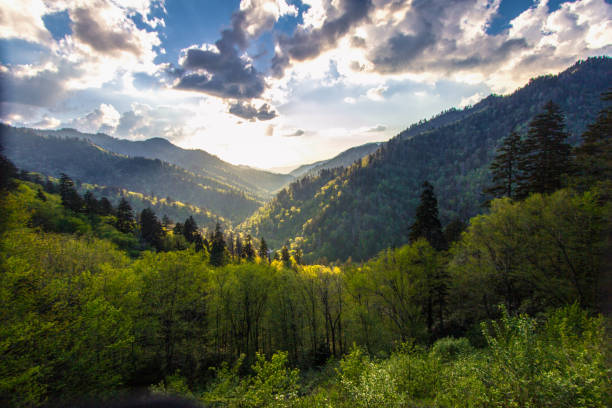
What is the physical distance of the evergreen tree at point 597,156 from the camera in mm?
21703

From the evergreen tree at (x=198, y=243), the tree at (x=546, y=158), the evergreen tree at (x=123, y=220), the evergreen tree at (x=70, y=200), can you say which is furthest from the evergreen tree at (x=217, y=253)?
the tree at (x=546, y=158)

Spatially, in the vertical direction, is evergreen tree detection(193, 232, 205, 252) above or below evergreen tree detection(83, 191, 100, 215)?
below

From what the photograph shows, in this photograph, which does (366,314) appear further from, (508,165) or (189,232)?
(189,232)

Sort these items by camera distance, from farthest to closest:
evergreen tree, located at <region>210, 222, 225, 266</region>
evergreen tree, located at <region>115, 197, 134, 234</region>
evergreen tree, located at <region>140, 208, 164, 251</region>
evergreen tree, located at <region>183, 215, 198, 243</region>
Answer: evergreen tree, located at <region>183, 215, 198, 243</region>, evergreen tree, located at <region>115, 197, 134, 234</region>, evergreen tree, located at <region>140, 208, 164, 251</region>, evergreen tree, located at <region>210, 222, 225, 266</region>

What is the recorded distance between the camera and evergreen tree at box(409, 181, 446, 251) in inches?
1372

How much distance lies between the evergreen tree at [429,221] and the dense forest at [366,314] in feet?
0.61

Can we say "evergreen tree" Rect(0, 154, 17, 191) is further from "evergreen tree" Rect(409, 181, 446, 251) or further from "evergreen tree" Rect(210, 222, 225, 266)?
"evergreen tree" Rect(409, 181, 446, 251)

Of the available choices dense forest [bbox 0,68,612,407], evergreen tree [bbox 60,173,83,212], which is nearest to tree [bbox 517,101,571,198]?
dense forest [bbox 0,68,612,407]

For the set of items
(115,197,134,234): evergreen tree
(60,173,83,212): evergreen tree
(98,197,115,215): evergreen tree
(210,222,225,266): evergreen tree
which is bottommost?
(210,222,225,266): evergreen tree

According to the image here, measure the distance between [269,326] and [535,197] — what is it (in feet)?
117

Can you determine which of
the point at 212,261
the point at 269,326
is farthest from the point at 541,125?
the point at 212,261

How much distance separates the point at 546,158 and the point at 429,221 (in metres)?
14.6

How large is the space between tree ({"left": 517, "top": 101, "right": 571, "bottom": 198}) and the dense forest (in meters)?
0.19

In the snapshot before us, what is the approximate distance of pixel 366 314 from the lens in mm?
32719
